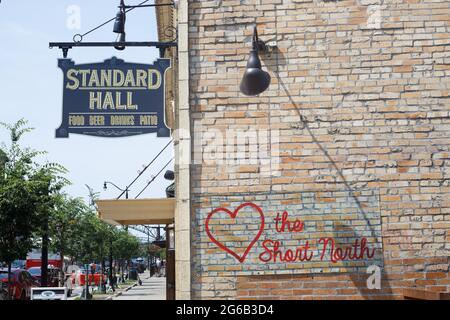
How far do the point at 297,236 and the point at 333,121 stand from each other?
1.58 metres

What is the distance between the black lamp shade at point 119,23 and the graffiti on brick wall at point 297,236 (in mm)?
3506

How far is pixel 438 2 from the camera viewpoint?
820 cm

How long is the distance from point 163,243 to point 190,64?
8540mm

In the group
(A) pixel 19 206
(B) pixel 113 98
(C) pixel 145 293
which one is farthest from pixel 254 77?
(C) pixel 145 293

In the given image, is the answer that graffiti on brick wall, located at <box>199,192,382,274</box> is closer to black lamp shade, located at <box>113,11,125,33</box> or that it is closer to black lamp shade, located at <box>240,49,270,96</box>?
black lamp shade, located at <box>240,49,270,96</box>

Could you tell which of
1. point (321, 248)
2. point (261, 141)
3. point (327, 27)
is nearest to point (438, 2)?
point (327, 27)

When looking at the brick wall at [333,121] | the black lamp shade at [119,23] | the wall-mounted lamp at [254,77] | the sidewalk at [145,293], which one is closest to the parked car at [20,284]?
the sidewalk at [145,293]

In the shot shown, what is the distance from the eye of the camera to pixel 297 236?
25.5 feet

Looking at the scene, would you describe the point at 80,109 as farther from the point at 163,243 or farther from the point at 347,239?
the point at 163,243

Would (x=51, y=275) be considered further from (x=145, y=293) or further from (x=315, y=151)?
(x=315, y=151)

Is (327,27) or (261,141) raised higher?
(327,27)

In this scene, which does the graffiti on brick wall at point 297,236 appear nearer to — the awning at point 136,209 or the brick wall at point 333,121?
the brick wall at point 333,121

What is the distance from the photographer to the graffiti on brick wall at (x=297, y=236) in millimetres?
7722
